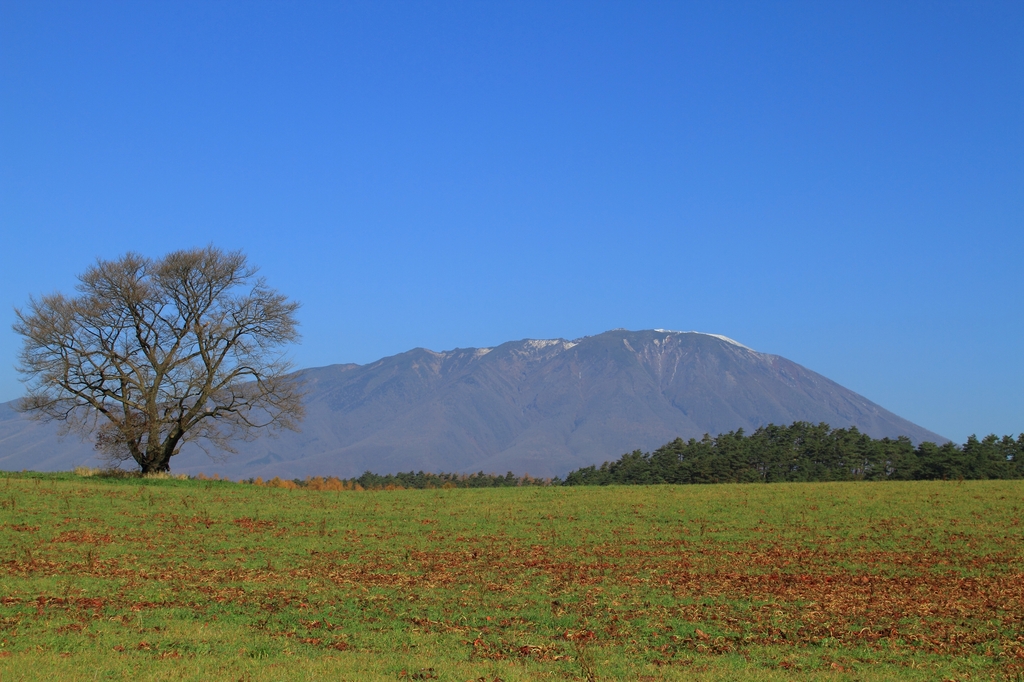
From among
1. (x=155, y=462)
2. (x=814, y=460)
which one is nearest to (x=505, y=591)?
(x=155, y=462)

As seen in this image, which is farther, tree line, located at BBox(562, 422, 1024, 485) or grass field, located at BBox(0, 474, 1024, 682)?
tree line, located at BBox(562, 422, 1024, 485)

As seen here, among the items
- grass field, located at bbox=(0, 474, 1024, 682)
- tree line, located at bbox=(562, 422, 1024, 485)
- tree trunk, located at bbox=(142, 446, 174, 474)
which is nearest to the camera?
grass field, located at bbox=(0, 474, 1024, 682)

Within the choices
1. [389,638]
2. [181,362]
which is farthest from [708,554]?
[181,362]

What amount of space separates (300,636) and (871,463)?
225 ft

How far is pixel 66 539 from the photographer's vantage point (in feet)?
73.6

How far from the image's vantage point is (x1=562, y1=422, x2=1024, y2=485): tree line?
6444cm

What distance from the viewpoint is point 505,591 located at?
17750 millimetres

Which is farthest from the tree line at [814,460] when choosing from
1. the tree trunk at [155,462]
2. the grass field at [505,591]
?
the tree trunk at [155,462]

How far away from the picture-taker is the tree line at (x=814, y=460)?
211ft

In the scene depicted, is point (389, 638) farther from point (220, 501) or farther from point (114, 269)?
point (114, 269)

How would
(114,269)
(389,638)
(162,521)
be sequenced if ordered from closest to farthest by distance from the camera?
(389,638), (162,521), (114,269)

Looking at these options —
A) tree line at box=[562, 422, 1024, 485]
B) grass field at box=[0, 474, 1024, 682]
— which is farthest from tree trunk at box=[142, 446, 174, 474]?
tree line at box=[562, 422, 1024, 485]

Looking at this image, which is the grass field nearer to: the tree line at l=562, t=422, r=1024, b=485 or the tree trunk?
the tree trunk

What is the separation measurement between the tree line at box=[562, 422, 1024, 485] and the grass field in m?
35.8
